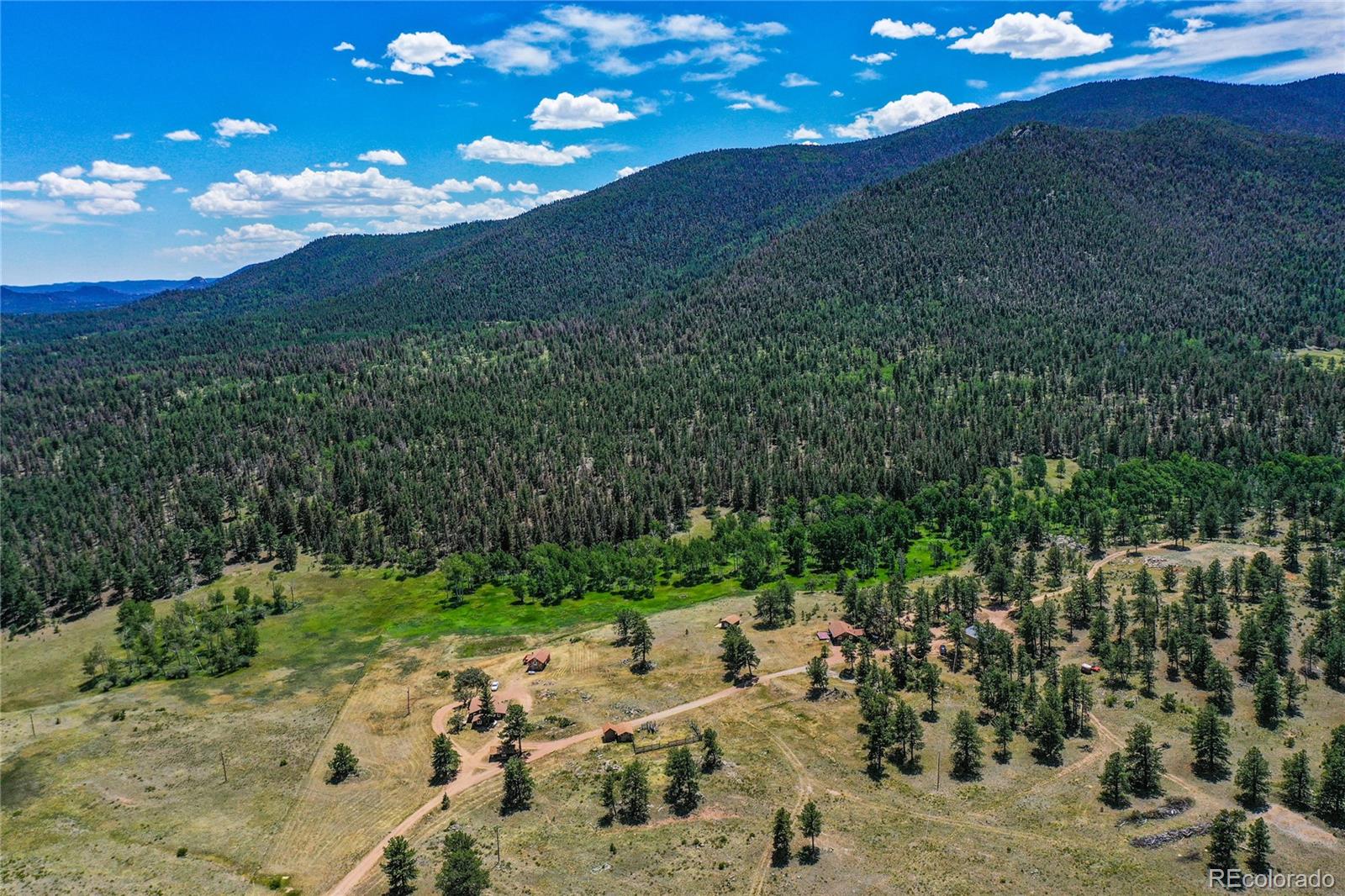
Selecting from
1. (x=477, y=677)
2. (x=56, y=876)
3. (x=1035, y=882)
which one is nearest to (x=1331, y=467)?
(x=1035, y=882)

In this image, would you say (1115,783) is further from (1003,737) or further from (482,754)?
(482,754)

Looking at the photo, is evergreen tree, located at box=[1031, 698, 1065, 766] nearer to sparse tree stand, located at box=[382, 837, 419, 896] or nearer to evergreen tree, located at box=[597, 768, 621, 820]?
evergreen tree, located at box=[597, 768, 621, 820]

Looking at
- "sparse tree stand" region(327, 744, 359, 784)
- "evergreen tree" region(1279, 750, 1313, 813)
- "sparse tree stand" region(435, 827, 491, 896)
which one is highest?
"sparse tree stand" region(435, 827, 491, 896)

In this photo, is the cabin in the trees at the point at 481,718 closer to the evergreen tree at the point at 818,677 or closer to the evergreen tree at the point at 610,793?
the evergreen tree at the point at 610,793

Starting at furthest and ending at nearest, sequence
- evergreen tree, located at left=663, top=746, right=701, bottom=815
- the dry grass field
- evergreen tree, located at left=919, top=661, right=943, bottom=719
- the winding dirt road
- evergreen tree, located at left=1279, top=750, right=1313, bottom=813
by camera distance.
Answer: evergreen tree, located at left=919, top=661, right=943, bottom=719 < evergreen tree, located at left=663, top=746, right=701, bottom=815 < evergreen tree, located at left=1279, top=750, right=1313, bottom=813 < the winding dirt road < the dry grass field

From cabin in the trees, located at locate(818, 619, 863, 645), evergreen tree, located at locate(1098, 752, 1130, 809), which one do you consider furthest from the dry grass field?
cabin in the trees, located at locate(818, 619, 863, 645)

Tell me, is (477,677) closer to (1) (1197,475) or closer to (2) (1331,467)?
(1) (1197,475)
